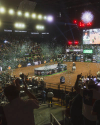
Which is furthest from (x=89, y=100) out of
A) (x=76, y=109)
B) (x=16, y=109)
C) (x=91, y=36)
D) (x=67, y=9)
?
(x=67, y=9)

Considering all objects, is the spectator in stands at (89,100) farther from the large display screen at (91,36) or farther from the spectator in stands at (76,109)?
the large display screen at (91,36)

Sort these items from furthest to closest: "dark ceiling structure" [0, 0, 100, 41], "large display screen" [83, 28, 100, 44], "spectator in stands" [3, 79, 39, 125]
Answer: "large display screen" [83, 28, 100, 44], "dark ceiling structure" [0, 0, 100, 41], "spectator in stands" [3, 79, 39, 125]

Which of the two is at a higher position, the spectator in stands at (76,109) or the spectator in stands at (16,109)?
the spectator in stands at (16,109)

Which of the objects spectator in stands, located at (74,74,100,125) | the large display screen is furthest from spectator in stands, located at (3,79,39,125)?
the large display screen

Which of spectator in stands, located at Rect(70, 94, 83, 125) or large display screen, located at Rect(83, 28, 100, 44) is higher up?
large display screen, located at Rect(83, 28, 100, 44)

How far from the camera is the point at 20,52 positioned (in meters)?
29.5

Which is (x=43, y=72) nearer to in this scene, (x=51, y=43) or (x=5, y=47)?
(x=5, y=47)

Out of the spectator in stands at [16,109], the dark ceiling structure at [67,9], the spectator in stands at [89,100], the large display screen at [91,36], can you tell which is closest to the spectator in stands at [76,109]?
the spectator in stands at [89,100]

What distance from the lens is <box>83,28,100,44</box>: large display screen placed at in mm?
24594

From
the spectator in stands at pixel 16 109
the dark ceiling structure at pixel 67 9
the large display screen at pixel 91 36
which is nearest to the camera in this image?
the spectator in stands at pixel 16 109

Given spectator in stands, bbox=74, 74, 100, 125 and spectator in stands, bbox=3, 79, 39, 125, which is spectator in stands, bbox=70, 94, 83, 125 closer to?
spectator in stands, bbox=74, 74, 100, 125

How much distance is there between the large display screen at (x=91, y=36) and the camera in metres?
24.6

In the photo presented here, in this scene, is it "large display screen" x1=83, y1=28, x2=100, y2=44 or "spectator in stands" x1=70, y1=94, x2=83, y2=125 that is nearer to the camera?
"spectator in stands" x1=70, y1=94, x2=83, y2=125

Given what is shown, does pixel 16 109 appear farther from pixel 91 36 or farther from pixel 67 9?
pixel 67 9
